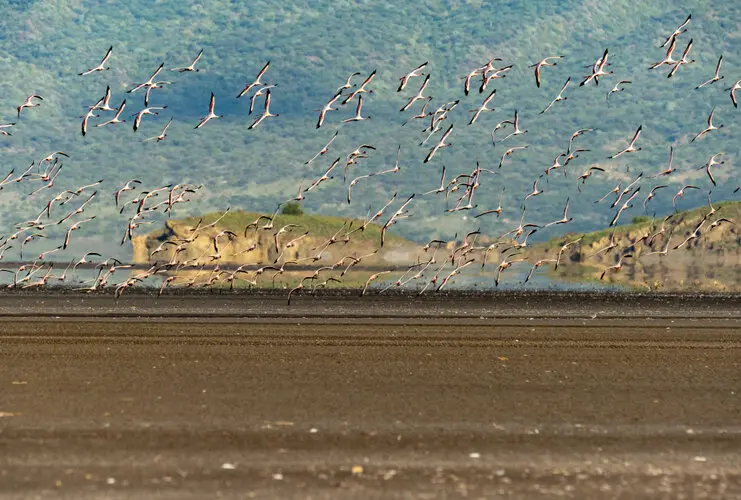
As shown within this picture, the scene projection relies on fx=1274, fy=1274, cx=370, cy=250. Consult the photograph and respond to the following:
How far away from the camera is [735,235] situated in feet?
614

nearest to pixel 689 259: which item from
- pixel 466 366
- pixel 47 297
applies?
pixel 47 297

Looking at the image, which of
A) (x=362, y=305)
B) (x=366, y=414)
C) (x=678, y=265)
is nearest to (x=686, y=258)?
(x=678, y=265)

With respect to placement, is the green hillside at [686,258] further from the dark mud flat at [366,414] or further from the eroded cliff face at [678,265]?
the dark mud flat at [366,414]

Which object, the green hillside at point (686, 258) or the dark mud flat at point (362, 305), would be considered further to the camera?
the green hillside at point (686, 258)

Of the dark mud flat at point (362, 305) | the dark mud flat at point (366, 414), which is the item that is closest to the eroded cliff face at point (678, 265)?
the dark mud flat at point (362, 305)

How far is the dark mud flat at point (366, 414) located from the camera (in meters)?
17.6

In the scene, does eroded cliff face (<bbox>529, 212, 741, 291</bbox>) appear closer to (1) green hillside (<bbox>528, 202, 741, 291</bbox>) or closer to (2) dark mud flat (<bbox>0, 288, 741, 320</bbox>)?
(1) green hillside (<bbox>528, 202, 741, 291</bbox>)

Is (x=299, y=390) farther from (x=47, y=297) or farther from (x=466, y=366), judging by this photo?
(x=47, y=297)

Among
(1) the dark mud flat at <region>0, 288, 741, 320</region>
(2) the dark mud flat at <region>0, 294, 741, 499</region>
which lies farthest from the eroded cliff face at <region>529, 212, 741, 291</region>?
(2) the dark mud flat at <region>0, 294, 741, 499</region>

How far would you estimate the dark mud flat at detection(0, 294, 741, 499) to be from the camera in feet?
57.6

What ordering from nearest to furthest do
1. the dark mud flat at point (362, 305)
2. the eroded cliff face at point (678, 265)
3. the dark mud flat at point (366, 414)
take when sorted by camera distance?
the dark mud flat at point (366, 414)
the dark mud flat at point (362, 305)
the eroded cliff face at point (678, 265)

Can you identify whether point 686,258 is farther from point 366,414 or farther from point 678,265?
point 366,414

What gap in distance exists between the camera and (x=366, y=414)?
23.3 m

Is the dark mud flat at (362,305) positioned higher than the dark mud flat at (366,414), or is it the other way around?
the dark mud flat at (362,305)
